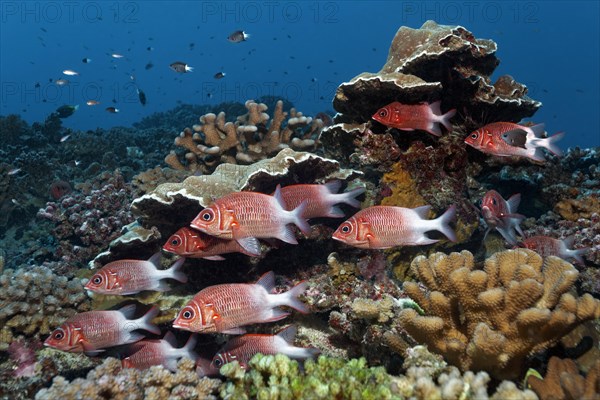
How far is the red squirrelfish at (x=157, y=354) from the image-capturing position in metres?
3.71

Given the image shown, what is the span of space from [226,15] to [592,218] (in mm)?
170883

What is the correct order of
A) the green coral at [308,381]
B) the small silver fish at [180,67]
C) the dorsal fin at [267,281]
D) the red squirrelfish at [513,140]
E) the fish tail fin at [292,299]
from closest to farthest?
the green coral at [308,381] < the fish tail fin at [292,299] < the dorsal fin at [267,281] < the red squirrelfish at [513,140] < the small silver fish at [180,67]

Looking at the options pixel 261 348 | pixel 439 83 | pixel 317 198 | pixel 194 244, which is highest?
pixel 439 83

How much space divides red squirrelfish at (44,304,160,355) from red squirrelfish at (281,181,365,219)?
1.71m

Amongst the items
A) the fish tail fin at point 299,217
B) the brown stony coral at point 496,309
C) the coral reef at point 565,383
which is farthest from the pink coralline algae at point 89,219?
the coral reef at point 565,383

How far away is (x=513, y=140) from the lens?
397 centimetres

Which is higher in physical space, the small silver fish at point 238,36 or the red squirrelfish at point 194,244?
the small silver fish at point 238,36

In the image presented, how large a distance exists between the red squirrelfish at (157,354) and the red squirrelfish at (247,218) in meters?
1.21

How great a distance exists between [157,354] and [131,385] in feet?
2.82

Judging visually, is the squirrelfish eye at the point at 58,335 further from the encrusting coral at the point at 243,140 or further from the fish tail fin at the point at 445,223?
the encrusting coral at the point at 243,140

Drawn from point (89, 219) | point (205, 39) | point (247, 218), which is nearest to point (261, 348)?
point (247, 218)

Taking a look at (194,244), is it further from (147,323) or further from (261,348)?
(261,348)

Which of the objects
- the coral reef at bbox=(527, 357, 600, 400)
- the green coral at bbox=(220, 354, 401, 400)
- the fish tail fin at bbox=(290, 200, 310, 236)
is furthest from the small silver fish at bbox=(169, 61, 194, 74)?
the coral reef at bbox=(527, 357, 600, 400)

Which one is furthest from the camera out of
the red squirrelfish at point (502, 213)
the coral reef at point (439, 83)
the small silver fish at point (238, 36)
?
the small silver fish at point (238, 36)
